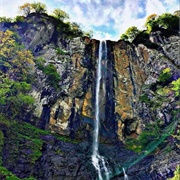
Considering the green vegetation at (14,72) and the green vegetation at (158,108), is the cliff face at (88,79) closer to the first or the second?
the green vegetation at (158,108)

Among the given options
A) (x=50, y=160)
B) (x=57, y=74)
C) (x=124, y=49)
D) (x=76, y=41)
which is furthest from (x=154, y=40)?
(x=50, y=160)

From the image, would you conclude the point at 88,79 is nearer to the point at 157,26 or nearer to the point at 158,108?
the point at 158,108

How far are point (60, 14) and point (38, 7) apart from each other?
3.00 metres

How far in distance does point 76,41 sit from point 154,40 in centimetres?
960

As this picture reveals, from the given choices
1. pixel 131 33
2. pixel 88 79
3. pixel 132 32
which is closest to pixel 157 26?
pixel 132 32

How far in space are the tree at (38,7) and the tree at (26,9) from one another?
1.69 ft

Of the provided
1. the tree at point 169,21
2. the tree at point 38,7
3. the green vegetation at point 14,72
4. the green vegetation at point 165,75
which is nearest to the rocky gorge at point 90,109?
the green vegetation at point 165,75

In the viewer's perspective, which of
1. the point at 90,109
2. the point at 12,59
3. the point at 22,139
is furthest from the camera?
the point at 90,109

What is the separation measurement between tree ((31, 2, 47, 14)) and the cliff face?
3.81 feet

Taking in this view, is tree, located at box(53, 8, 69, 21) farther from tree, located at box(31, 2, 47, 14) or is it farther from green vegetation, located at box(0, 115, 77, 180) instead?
green vegetation, located at box(0, 115, 77, 180)

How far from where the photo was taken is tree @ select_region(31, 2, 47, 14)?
101 ft

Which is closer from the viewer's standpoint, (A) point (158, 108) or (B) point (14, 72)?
(B) point (14, 72)

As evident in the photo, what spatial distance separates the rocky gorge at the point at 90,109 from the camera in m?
17.8

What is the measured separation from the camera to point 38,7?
1212 inches
